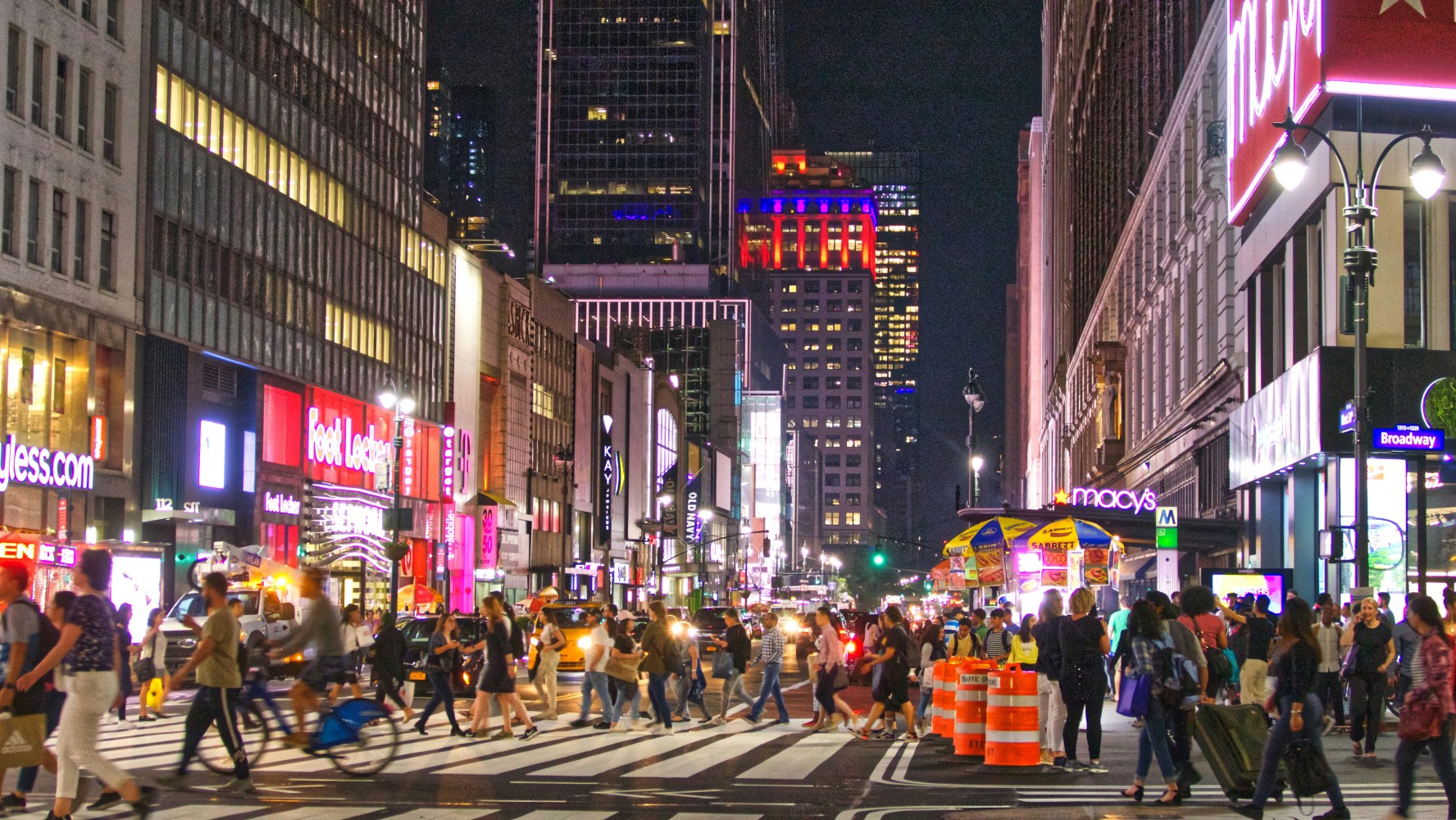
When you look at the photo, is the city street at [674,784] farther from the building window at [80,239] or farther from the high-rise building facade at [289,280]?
the high-rise building facade at [289,280]

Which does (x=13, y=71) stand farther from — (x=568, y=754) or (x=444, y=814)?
(x=444, y=814)

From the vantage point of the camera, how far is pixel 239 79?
57406 mm

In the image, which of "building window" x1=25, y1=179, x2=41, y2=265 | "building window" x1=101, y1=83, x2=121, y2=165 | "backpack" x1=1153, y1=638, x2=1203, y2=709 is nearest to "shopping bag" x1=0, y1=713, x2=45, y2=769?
"backpack" x1=1153, y1=638, x2=1203, y2=709

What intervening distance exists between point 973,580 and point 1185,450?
1472 cm

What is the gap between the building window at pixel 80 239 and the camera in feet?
153

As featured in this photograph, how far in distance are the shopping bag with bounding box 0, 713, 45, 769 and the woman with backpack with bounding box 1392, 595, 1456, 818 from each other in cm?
992

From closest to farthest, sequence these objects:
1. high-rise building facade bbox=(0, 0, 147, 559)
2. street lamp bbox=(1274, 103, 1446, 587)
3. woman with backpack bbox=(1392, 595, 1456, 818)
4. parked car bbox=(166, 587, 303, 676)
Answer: woman with backpack bbox=(1392, 595, 1456, 818) → street lamp bbox=(1274, 103, 1446, 587) → parked car bbox=(166, 587, 303, 676) → high-rise building facade bbox=(0, 0, 147, 559)

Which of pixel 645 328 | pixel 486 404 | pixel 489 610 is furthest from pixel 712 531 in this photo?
pixel 489 610

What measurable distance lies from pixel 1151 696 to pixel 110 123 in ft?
139

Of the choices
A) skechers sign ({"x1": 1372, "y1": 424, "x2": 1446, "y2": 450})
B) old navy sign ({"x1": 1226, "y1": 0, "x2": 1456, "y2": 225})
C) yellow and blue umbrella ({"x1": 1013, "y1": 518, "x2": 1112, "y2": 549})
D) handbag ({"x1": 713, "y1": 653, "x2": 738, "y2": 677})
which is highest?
old navy sign ({"x1": 1226, "y1": 0, "x2": 1456, "y2": 225})

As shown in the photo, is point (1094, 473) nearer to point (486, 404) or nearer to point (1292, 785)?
point (486, 404)

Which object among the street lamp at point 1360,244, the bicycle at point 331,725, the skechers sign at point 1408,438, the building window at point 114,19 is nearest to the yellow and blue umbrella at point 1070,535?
the skechers sign at point 1408,438

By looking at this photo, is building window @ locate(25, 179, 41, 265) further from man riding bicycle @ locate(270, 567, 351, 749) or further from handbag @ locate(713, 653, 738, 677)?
man riding bicycle @ locate(270, 567, 351, 749)

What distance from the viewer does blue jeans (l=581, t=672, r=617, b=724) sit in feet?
77.5
